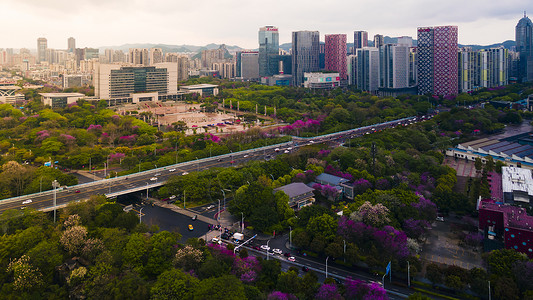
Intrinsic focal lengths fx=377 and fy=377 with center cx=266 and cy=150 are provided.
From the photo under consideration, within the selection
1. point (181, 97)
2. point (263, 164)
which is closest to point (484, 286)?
point (263, 164)

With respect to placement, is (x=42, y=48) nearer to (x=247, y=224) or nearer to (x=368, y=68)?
(x=368, y=68)

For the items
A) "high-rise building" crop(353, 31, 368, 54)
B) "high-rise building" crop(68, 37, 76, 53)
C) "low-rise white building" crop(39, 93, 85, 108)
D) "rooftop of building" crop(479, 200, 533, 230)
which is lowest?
"rooftop of building" crop(479, 200, 533, 230)

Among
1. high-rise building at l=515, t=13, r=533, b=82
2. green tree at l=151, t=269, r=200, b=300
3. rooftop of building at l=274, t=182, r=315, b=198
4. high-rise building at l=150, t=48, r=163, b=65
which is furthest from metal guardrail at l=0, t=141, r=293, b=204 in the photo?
high-rise building at l=150, t=48, r=163, b=65

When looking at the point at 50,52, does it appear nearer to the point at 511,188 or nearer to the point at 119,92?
the point at 119,92

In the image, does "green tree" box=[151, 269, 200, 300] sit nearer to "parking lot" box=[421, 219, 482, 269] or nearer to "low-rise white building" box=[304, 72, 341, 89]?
"parking lot" box=[421, 219, 482, 269]

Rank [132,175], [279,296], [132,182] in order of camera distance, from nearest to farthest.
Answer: [279,296] → [132,182] → [132,175]

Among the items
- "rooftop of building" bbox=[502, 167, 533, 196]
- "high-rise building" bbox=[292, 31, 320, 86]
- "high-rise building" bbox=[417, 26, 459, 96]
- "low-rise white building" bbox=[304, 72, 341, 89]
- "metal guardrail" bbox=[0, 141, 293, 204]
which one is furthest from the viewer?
"high-rise building" bbox=[292, 31, 320, 86]

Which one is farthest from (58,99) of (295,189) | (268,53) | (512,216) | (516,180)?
(512,216)
